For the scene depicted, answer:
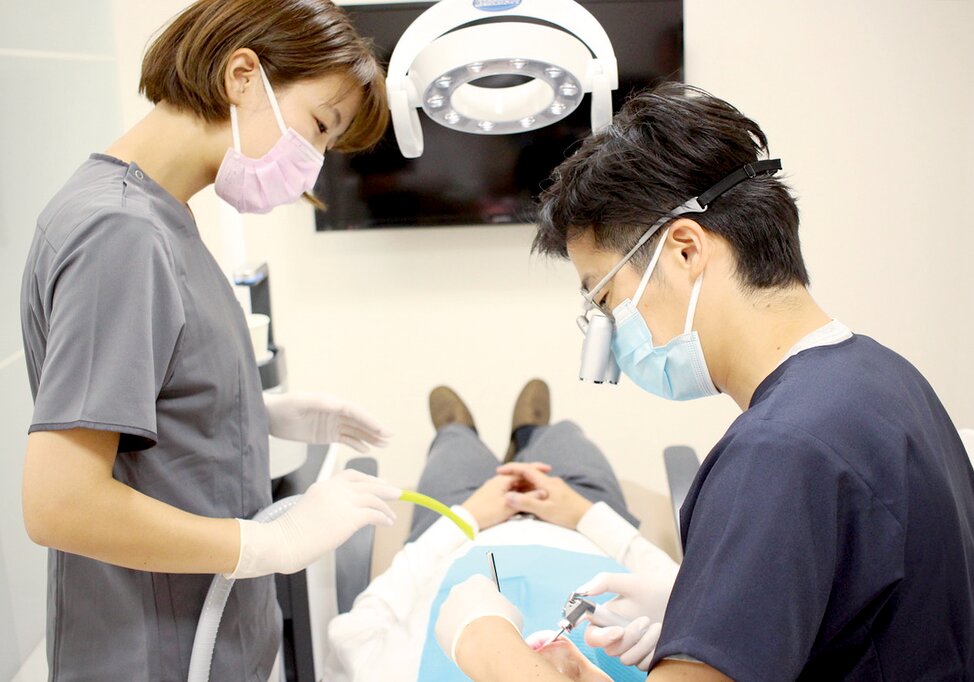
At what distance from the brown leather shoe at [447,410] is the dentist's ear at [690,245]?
175cm

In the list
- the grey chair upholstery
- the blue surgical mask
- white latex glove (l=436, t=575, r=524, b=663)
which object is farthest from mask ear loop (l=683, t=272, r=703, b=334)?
the grey chair upholstery

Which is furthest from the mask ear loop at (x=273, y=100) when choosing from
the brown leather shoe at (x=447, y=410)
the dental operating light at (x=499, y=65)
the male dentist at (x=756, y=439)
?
the brown leather shoe at (x=447, y=410)

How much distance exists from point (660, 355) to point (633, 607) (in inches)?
17.0

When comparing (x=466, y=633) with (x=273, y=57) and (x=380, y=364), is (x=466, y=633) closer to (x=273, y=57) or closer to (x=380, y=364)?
(x=273, y=57)

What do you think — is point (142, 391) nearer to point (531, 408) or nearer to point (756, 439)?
point (756, 439)

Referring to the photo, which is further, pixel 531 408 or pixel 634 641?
pixel 531 408

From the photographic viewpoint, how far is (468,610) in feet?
3.31

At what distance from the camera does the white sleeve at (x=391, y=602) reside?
1.48m

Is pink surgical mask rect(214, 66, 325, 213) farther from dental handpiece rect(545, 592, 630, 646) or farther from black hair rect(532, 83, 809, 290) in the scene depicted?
dental handpiece rect(545, 592, 630, 646)

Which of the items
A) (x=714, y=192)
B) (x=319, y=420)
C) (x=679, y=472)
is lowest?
(x=679, y=472)

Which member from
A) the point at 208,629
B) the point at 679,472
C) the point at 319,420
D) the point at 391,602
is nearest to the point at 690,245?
the point at 208,629

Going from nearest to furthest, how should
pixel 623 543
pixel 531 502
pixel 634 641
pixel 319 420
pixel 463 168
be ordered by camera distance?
pixel 634 641
pixel 319 420
pixel 623 543
pixel 531 502
pixel 463 168

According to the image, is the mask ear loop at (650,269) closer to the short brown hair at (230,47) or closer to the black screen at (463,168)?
the short brown hair at (230,47)

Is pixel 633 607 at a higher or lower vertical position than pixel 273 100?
lower
